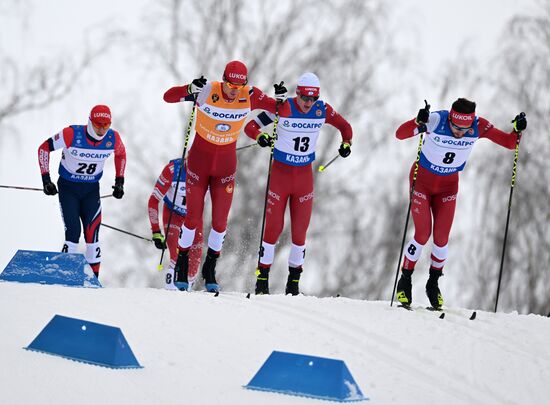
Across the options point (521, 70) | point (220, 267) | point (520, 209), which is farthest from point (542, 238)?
point (220, 267)

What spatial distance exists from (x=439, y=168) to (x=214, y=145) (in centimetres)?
213

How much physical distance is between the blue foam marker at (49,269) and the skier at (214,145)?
130cm

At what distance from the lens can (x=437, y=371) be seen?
23.1 ft

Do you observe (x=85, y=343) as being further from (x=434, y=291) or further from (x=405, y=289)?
(x=434, y=291)

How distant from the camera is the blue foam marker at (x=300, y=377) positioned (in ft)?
19.4

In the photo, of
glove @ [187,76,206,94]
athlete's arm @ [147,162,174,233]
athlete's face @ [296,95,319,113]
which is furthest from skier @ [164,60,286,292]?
athlete's arm @ [147,162,174,233]

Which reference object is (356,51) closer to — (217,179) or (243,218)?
(243,218)

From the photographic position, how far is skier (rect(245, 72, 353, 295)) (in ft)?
32.8

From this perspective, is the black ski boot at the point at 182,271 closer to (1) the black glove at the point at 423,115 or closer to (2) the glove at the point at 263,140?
(2) the glove at the point at 263,140

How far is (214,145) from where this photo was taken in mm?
9750

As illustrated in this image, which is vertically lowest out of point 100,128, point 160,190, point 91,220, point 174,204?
point 91,220

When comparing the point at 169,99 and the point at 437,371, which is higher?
the point at 169,99

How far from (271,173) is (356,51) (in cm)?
1175

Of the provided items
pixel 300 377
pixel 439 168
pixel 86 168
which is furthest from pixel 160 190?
pixel 300 377
